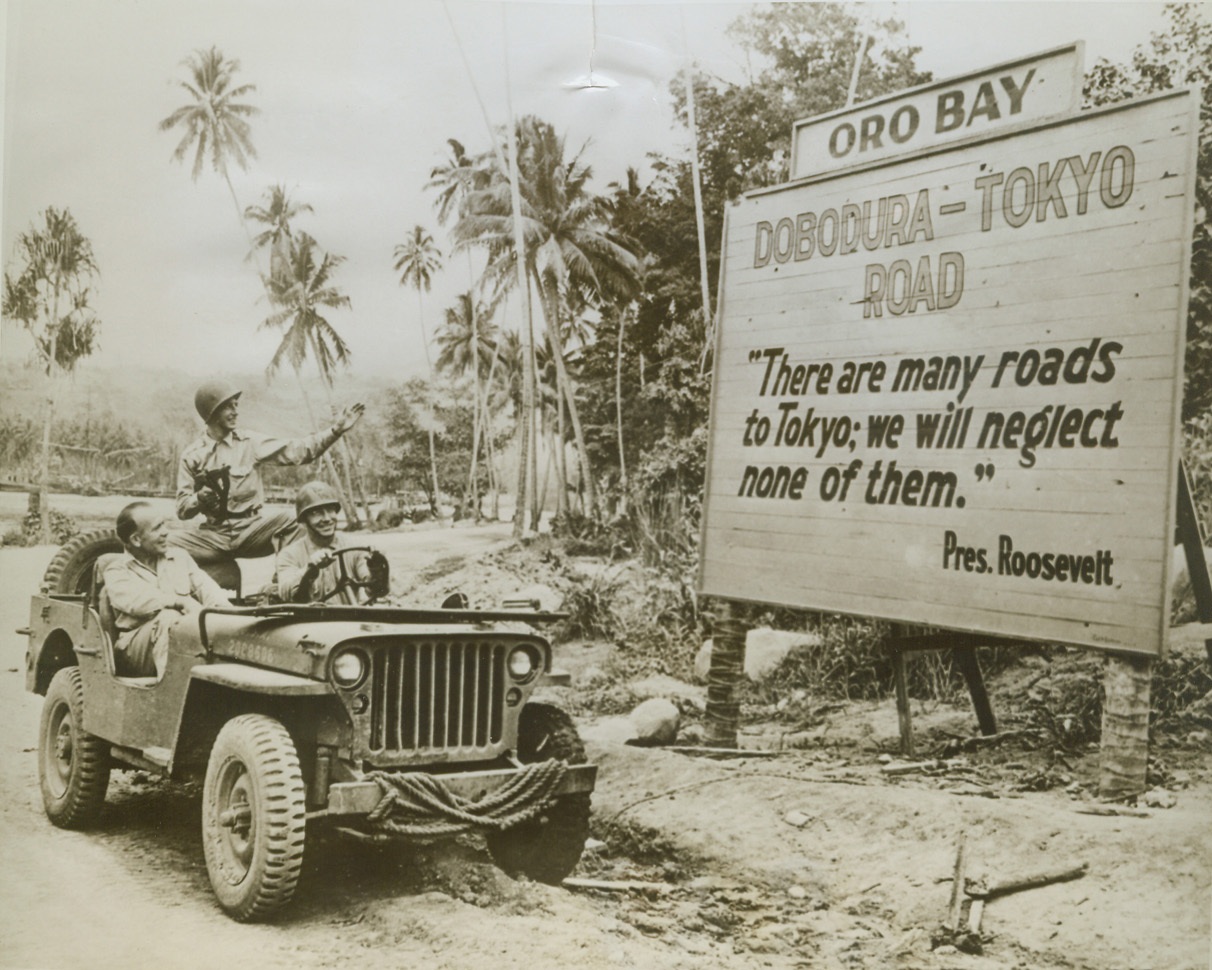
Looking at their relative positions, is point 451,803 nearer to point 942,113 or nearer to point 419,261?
point 419,261

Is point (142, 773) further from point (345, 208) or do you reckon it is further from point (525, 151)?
point (525, 151)

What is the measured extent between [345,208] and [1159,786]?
11.4 ft

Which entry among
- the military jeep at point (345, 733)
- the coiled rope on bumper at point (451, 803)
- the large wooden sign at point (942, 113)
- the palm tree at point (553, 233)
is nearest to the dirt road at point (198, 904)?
the military jeep at point (345, 733)

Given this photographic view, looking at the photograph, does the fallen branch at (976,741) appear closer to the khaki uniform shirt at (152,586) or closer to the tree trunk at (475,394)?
the tree trunk at (475,394)

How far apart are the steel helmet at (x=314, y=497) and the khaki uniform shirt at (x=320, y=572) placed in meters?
0.10

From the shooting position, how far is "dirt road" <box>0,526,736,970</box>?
3285 mm

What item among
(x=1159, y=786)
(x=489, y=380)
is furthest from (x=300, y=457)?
(x=1159, y=786)

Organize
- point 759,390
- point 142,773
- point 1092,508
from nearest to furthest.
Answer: point 1092,508 → point 759,390 → point 142,773

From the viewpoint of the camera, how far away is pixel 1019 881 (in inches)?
124

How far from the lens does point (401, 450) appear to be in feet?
13.3

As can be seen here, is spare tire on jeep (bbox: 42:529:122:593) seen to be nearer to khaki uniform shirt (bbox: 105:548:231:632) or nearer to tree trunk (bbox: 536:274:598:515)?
khaki uniform shirt (bbox: 105:548:231:632)

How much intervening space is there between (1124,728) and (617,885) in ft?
5.74

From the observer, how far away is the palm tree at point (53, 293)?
3943 millimetres

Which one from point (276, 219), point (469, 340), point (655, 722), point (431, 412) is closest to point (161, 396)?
point (276, 219)
